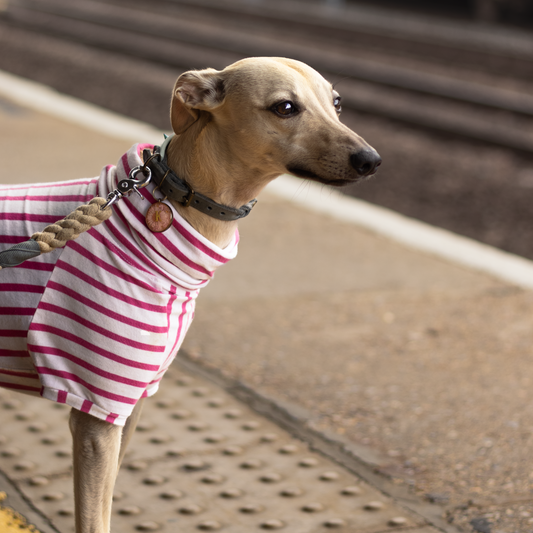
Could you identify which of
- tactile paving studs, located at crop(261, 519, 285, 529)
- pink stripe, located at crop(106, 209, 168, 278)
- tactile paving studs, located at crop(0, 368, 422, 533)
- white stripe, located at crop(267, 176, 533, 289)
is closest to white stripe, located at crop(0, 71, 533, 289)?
white stripe, located at crop(267, 176, 533, 289)

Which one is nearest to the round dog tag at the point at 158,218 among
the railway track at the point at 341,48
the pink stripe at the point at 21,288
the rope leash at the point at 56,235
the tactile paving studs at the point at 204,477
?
the rope leash at the point at 56,235

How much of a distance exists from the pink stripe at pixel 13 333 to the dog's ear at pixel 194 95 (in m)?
0.75

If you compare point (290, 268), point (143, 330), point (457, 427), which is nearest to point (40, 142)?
point (290, 268)

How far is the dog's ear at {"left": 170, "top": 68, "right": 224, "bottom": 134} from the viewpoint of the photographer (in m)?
2.42

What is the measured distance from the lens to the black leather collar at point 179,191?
2.43 meters

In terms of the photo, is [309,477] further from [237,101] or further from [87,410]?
[237,101]

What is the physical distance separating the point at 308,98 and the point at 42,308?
1006 millimetres

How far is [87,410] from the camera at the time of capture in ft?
7.66

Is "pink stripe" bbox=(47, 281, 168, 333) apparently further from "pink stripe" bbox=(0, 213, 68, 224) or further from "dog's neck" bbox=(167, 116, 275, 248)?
"dog's neck" bbox=(167, 116, 275, 248)

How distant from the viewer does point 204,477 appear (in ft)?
10.3

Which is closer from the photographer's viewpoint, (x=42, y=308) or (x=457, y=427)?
(x=42, y=308)

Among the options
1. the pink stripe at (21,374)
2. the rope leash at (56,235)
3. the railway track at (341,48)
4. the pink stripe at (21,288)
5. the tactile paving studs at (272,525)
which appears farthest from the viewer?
the railway track at (341,48)

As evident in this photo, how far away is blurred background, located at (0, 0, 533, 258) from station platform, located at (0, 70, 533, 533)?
1.41 m

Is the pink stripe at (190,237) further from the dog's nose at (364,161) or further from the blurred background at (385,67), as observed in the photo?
the blurred background at (385,67)
